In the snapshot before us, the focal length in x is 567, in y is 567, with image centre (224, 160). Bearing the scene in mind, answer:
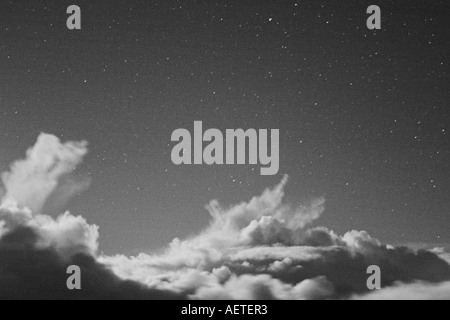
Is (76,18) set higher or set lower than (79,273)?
higher
